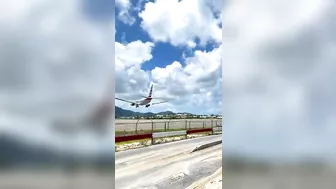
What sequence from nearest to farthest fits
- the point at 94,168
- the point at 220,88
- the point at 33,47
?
1. the point at 33,47
2. the point at 94,168
3. the point at 220,88

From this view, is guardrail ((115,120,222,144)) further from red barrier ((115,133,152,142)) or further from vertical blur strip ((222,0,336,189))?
vertical blur strip ((222,0,336,189))

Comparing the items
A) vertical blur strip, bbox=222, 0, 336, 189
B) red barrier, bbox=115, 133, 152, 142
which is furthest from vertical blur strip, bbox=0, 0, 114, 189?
vertical blur strip, bbox=222, 0, 336, 189

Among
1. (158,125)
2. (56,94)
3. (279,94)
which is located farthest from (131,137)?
(279,94)

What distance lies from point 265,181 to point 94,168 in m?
0.94

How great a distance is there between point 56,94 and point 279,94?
119 centimetres

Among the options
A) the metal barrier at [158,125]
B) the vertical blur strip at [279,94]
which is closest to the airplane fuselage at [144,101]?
the metal barrier at [158,125]

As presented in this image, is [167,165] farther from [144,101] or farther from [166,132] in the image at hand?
[144,101]

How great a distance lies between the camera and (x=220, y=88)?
6.80 feet

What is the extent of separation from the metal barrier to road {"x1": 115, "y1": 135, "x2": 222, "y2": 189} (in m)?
0.10

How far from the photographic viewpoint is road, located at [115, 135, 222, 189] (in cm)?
206

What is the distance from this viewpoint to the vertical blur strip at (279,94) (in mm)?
1845

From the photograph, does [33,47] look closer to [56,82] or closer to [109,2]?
[56,82]

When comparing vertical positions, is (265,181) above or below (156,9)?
below

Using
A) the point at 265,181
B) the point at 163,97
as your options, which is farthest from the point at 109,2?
the point at 265,181
